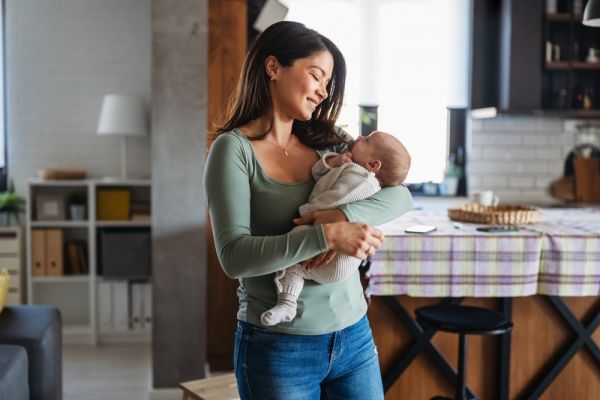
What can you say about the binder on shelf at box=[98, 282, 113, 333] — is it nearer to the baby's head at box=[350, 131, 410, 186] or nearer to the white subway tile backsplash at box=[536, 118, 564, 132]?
the white subway tile backsplash at box=[536, 118, 564, 132]

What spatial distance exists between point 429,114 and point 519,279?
104 inches

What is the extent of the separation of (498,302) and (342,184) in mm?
1845

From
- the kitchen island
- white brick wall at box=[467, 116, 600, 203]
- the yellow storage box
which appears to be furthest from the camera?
white brick wall at box=[467, 116, 600, 203]

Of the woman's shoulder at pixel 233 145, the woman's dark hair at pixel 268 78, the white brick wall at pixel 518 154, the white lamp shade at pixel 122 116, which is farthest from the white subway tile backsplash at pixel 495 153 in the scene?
the woman's shoulder at pixel 233 145

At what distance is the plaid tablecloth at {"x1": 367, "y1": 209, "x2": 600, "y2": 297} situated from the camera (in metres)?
2.87

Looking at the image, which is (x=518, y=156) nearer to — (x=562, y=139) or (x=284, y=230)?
(x=562, y=139)

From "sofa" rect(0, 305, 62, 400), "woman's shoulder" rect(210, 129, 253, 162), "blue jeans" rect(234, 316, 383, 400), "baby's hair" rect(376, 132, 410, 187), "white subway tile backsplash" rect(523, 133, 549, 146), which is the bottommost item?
"sofa" rect(0, 305, 62, 400)

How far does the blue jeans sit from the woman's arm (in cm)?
19

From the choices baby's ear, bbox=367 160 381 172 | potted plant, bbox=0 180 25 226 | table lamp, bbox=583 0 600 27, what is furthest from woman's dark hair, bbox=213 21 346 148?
potted plant, bbox=0 180 25 226

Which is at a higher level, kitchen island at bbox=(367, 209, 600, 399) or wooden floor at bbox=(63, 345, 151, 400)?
kitchen island at bbox=(367, 209, 600, 399)

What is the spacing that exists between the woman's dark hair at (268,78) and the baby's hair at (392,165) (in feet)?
0.45

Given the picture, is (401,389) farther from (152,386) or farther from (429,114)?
(429,114)

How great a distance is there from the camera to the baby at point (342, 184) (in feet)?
4.76

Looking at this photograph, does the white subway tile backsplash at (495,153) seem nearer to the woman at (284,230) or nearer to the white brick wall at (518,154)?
the white brick wall at (518,154)
